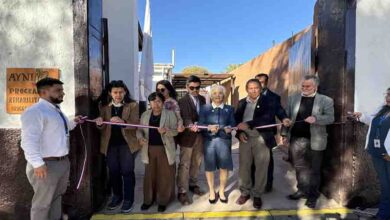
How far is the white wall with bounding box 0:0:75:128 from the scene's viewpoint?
3.68m

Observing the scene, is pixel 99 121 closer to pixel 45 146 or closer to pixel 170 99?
pixel 45 146

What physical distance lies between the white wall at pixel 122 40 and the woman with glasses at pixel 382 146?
515 centimetres

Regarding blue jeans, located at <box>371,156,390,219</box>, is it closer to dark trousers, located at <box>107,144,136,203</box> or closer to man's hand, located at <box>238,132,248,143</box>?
man's hand, located at <box>238,132,248,143</box>

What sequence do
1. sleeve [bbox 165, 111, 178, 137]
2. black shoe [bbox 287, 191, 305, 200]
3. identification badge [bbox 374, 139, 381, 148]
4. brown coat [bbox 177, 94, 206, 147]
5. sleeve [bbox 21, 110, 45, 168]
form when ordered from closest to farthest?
sleeve [bbox 21, 110, 45, 168], identification badge [bbox 374, 139, 381, 148], sleeve [bbox 165, 111, 178, 137], brown coat [bbox 177, 94, 206, 147], black shoe [bbox 287, 191, 305, 200]

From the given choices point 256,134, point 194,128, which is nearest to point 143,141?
point 194,128

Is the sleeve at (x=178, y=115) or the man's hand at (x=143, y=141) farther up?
the sleeve at (x=178, y=115)

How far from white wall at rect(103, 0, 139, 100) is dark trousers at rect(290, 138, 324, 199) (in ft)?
14.0

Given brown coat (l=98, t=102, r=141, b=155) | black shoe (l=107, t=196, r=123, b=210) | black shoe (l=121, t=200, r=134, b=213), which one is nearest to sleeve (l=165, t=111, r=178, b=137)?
brown coat (l=98, t=102, r=141, b=155)

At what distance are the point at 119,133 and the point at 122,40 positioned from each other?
12.8ft

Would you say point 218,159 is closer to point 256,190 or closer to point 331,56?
point 256,190

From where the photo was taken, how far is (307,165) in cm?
418

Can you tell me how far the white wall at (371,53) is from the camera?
4023mm

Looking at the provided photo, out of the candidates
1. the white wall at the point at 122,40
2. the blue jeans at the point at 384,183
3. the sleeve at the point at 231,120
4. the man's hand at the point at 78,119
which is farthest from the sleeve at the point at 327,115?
the white wall at the point at 122,40

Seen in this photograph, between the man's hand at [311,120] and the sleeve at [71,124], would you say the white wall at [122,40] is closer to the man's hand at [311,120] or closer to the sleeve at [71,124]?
the sleeve at [71,124]
